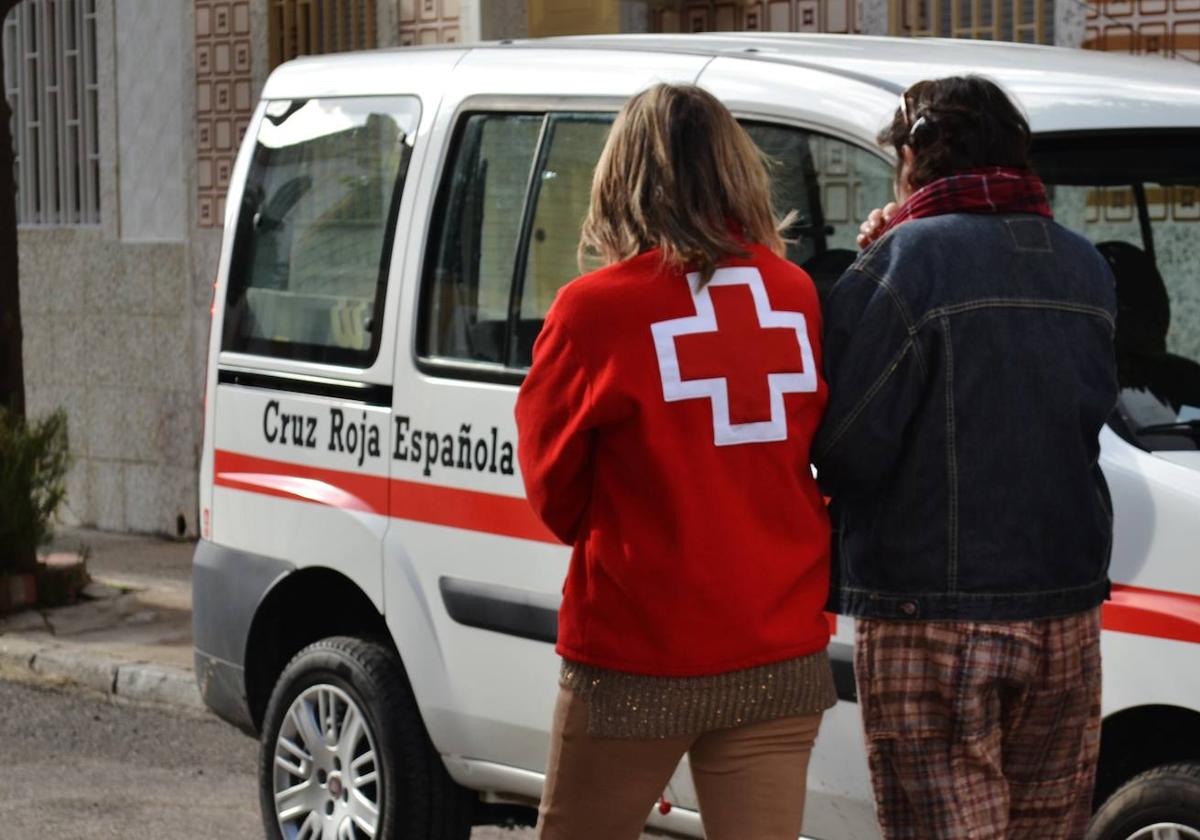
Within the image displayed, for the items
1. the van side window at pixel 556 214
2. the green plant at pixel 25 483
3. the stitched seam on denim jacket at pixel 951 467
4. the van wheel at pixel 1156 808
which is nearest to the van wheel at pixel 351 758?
the van side window at pixel 556 214

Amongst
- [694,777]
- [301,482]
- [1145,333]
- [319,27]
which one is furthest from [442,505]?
[319,27]

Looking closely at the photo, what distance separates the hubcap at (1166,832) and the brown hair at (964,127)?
1196 millimetres

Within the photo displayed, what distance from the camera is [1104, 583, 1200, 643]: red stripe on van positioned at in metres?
3.66

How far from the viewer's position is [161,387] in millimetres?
12297

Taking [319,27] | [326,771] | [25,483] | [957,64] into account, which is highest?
[319,27]

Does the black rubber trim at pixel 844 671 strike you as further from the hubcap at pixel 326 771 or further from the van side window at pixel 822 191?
the hubcap at pixel 326 771

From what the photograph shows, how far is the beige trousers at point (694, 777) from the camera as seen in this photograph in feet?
10.4

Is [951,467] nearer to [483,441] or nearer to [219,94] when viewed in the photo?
[483,441]

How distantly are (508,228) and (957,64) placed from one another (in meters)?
1.07

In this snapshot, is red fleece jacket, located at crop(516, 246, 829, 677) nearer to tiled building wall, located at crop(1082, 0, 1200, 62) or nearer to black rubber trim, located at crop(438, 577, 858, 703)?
black rubber trim, located at crop(438, 577, 858, 703)

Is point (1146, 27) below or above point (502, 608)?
above

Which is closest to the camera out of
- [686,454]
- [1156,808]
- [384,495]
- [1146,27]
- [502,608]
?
[686,454]

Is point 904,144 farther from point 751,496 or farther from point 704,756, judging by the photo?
point 704,756

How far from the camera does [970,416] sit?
316cm
